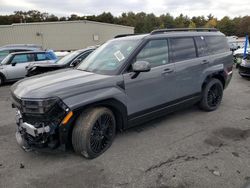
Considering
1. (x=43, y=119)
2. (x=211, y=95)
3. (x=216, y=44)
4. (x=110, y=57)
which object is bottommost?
(x=211, y=95)

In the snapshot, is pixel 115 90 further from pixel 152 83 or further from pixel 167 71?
pixel 167 71

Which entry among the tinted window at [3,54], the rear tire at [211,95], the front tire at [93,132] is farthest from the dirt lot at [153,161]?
the tinted window at [3,54]

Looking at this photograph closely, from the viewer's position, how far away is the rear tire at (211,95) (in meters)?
4.85

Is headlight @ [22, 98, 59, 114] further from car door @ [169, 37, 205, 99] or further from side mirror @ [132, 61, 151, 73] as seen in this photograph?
car door @ [169, 37, 205, 99]

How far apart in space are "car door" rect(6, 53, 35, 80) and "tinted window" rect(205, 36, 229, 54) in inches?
329

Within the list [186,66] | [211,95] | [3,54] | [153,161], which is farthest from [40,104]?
[3,54]

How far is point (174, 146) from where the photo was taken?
3486 mm

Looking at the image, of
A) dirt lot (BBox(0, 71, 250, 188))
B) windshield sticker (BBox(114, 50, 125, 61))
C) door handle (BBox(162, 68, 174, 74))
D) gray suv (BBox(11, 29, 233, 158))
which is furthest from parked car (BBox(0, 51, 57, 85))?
door handle (BBox(162, 68, 174, 74))

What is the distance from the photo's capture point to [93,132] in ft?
10.3

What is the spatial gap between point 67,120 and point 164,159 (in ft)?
5.00

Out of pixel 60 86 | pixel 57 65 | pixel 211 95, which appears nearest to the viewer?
pixel 60 86

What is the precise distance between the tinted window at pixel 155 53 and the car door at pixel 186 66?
19 cm

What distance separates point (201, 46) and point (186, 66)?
2.64ft

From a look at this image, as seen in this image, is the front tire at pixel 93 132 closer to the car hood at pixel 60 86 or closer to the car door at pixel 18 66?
the car hood at pixel 60 86
